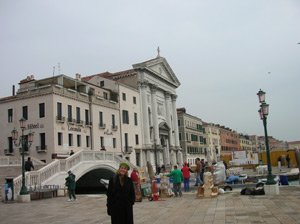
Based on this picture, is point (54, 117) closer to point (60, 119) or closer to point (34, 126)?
point (60, 119)

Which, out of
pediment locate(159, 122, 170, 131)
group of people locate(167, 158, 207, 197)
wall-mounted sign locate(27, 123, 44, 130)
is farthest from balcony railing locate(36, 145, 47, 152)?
pediment locate(159, 122, 170, 131)

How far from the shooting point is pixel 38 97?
3117 centimetres

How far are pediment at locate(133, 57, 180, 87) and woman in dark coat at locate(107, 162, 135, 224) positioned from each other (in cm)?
4288

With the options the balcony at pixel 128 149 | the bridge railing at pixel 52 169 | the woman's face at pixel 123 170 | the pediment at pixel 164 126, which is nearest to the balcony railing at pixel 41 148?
the bridge railing at pixel 52 169

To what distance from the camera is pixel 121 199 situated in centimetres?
568

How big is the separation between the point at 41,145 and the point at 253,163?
1244 inches

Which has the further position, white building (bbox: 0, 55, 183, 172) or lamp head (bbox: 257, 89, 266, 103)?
white building (bbox: 0, 55, 183, 172)

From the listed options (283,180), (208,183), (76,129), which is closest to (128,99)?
(76,129)

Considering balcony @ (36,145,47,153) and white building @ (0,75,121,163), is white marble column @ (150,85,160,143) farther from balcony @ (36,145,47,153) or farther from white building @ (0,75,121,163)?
balcony @ (36,145,47,153)

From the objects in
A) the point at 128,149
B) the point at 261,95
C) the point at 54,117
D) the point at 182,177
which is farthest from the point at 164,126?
the point at 261,95

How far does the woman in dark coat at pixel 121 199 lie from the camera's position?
5660mm

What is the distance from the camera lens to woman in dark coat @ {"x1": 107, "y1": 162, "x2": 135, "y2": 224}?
5.66 metres

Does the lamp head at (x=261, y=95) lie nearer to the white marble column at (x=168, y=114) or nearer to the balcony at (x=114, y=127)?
the balcony at (x=114, y=127)

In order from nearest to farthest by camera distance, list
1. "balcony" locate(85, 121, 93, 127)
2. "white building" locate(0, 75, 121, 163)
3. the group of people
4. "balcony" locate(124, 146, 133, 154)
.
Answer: the group of people
"white building" locate(0, 75, 121, 163)
"balcony" locate(85, 121, 93, 127)
"balcony" locate(124, 146, 133, 154)
